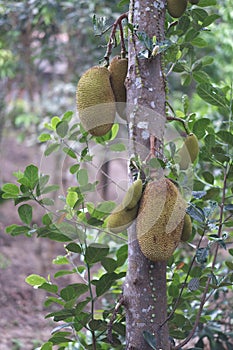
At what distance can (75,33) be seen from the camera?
3084 millimetres

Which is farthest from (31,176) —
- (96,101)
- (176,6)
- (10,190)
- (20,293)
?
(20,293)

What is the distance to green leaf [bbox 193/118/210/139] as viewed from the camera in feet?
2.99

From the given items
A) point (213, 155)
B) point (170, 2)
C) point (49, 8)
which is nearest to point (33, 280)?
point (213, 155)

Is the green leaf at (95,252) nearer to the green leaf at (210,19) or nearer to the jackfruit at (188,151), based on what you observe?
the jackfruit at (188,151)

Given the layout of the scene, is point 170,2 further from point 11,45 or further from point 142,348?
point 11,45

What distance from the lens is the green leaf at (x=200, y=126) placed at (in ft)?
2.99

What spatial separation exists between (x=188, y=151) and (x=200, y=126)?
0.07 meters

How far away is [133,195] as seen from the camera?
0.75 metres

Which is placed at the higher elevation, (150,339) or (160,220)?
(160,220)

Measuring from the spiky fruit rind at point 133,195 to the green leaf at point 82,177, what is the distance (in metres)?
0.12

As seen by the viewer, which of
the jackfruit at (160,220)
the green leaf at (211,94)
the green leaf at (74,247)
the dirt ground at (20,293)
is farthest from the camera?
the dirt ground at (20,293)

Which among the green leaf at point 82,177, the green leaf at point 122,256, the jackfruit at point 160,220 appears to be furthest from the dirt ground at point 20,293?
the jackfruit at point 160,220

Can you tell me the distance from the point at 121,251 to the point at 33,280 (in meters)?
0.17

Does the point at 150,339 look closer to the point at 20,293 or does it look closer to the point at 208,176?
the point at 208,176
